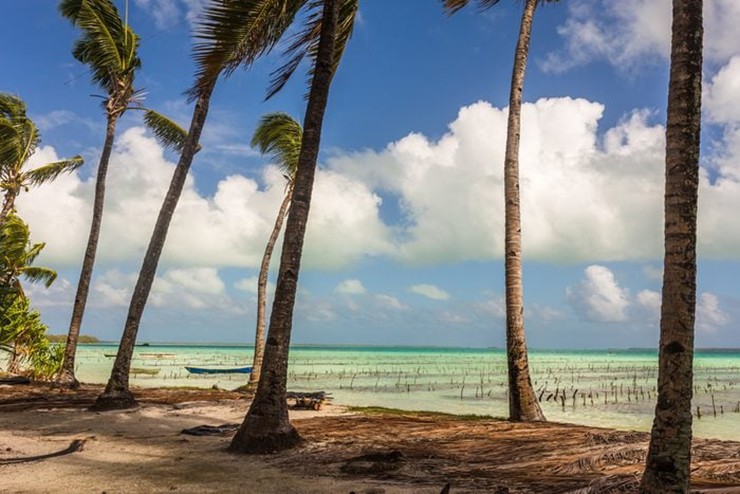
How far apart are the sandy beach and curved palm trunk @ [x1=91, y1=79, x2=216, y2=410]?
1576 mm

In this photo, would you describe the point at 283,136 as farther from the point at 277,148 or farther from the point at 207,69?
the point at 207,69

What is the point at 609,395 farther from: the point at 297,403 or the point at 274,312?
the point at 274,312

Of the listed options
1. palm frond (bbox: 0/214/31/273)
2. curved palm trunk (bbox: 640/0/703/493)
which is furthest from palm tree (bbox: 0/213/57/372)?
curved palm trunk (bbox: 640/0/703/493)

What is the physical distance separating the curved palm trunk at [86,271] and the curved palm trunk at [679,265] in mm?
17788

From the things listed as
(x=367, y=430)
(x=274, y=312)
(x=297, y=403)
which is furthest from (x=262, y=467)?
(x=297, y=403)

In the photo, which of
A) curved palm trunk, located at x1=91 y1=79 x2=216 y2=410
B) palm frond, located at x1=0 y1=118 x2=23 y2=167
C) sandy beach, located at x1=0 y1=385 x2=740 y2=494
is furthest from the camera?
palm frond, located at x1=0 y1=118 x2=23 y2=167

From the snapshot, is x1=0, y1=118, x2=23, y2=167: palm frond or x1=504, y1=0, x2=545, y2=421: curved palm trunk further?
x1=0, y1=118, x2=23, y2=167: palm frond

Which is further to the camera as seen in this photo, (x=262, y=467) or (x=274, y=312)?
(x=274, y=312)

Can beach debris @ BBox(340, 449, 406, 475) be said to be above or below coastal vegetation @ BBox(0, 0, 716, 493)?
below

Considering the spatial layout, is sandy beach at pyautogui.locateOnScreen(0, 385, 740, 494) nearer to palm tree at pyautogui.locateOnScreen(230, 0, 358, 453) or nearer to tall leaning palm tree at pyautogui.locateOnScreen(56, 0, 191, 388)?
palm tree at pyautogui.locateOnScreen(230, 0, 358, 453)

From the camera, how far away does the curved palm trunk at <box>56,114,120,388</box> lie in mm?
18281

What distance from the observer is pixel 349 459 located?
25.1 feet

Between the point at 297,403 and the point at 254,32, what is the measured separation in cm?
990

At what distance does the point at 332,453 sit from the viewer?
8.13 meters
